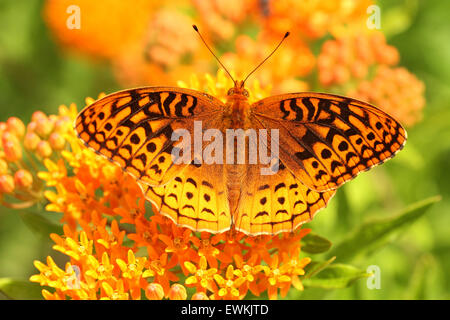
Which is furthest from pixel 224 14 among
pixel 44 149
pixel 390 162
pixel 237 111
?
pixel 44 149

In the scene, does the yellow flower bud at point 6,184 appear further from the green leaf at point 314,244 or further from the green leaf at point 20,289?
the green leaf at point 314,244

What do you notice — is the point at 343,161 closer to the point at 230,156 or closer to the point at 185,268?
the point at 230,156

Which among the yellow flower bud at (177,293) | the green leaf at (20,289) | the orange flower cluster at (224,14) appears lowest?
the yellow flower bud at (177,293)

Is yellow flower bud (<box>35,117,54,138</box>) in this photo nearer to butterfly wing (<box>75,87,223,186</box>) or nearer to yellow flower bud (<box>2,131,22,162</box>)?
yellow flower bud (<box>2,131,22,162</box>)

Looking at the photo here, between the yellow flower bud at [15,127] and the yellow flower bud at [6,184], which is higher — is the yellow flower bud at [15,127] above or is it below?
above

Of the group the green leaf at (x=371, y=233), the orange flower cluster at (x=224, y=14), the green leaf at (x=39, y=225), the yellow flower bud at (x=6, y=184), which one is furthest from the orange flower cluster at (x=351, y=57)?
the yellow flower bud at (x=6, y=184)

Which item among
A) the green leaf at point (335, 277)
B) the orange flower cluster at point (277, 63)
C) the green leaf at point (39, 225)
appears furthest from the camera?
the orange flower cluster at point (277, 63)
